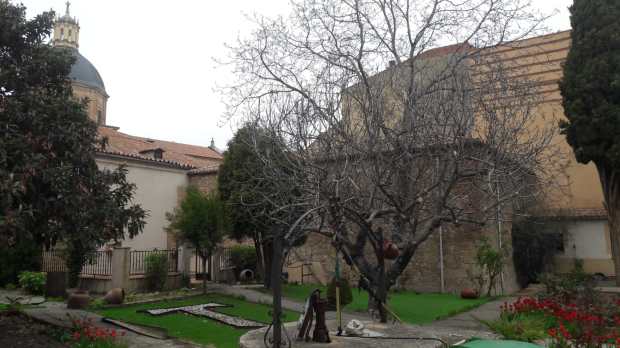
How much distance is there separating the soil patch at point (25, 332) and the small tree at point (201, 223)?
5815 millimetres

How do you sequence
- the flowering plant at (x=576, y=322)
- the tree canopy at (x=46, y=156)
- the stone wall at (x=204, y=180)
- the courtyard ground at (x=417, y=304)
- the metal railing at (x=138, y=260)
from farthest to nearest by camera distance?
the stone wall at (x=204, y=180) < the metal railing at (x=138, y=260) < the courtyard ground at (x=417, y=304) < the tree canopy at (x=46, y=156) < the flowering plant at (x=576, y=322)

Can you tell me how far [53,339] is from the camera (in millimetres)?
9109

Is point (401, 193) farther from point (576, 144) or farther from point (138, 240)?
point (138, 240)

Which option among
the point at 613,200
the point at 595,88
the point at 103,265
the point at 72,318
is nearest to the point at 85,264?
the point at 103,265

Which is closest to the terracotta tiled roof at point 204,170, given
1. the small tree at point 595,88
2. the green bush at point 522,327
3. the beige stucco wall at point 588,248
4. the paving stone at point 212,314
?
the paving stone at point 212,314

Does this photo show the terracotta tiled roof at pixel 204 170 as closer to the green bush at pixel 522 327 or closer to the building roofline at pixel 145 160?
the building roofline at pixel 145 160

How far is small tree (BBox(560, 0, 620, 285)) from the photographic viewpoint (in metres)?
16.3

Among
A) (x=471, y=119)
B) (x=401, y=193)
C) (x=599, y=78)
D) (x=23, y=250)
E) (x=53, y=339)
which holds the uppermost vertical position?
(x=599, y=78)

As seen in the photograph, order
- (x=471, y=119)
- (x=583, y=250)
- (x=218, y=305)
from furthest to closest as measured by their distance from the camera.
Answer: (x=583, y=250) < (x=218, y=305) < (x=471, y=119)

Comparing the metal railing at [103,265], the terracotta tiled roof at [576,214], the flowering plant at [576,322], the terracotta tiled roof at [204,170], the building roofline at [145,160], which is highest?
the building roofline at [145,160]

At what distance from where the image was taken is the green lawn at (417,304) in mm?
13500

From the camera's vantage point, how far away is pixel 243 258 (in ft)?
66.2

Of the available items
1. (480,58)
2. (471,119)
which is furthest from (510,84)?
(471,119)

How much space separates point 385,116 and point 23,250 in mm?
13056
